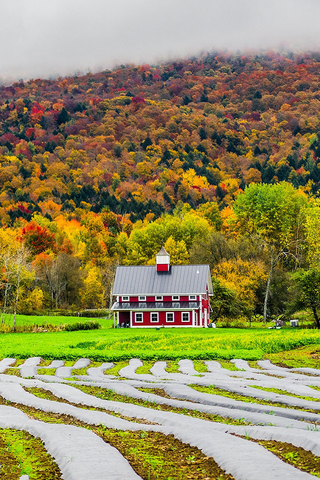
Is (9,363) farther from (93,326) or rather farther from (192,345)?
(93,326)

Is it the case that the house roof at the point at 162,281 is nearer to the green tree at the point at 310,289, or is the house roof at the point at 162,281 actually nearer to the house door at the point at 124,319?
the house door at the point at 124,319

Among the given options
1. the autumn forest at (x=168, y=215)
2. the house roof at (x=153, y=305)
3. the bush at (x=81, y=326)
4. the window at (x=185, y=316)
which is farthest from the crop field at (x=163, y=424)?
the window at (x=185, y=316)

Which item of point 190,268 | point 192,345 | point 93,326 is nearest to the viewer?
point 192,345

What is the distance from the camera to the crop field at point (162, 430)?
8172 mm

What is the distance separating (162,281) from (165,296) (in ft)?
6.85

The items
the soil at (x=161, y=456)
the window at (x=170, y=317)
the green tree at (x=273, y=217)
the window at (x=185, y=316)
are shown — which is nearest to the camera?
the soil at (x=161, y=456)

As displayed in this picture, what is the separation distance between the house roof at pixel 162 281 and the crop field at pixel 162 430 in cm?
4609

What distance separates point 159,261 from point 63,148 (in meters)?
134

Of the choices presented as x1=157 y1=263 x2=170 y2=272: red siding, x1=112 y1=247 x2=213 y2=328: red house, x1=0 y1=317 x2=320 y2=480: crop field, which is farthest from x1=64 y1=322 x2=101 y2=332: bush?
x1=0 y1=317 x2=320 y2=480: crop field

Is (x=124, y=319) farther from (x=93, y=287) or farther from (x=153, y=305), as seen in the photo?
(x=93, y=287)

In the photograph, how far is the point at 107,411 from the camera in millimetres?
13336

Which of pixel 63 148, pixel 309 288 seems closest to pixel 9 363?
pixel 309 288

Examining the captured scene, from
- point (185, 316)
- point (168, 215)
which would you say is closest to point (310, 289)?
point (185, 316)

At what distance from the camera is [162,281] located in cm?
6738
